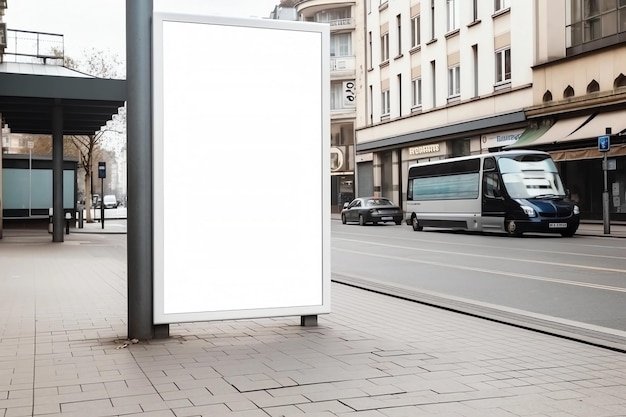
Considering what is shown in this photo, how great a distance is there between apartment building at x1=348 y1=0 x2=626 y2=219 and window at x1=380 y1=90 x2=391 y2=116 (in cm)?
6

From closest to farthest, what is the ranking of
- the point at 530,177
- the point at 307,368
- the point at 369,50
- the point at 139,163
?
the point at 307,368 < the point at 139,163 < the point at 530,177 < the point at 369,50

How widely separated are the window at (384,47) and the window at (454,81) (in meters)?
8.66

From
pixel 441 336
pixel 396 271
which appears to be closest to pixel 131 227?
pixel 441 336

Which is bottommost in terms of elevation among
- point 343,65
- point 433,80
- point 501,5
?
point 433,80

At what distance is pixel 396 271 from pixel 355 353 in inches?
305

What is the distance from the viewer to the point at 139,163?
677 cm

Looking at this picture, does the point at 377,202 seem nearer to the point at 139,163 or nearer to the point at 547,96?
the point at 547,96

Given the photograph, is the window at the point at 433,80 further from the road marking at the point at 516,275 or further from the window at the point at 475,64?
the road marking at the point at 516,275

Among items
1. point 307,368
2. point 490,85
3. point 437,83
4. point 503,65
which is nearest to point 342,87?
point 437,83

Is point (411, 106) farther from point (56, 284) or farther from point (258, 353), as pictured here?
point (258, 353)

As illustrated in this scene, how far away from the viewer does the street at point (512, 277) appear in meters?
8.40

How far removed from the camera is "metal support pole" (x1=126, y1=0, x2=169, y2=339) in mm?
6754

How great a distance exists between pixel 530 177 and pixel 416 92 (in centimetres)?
2034

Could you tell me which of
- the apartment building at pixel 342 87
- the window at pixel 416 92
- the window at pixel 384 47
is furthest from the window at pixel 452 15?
the apartment building at pixel 342 87
